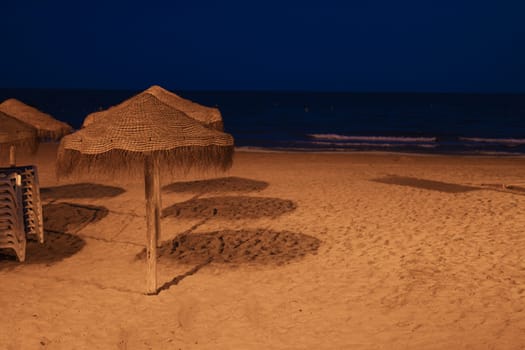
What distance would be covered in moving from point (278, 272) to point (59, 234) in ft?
12.3

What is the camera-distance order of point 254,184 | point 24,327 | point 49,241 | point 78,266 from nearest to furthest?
point 24,327
point 78,266
point 49,241
point 254,184

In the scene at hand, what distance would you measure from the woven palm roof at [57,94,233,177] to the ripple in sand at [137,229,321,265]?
1558 mm

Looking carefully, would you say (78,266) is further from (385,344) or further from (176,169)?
(385,344)

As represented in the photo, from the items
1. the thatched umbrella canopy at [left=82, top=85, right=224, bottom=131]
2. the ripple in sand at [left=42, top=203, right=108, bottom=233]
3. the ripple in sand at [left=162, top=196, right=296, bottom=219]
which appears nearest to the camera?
the thatched umbrella canopy at [left=82, top=85, right=224, bottom=131]

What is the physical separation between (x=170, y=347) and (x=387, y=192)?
7787 millimetres

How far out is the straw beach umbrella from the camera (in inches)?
192

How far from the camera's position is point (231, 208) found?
31.0ft

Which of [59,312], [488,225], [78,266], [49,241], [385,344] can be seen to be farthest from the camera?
[488,225]

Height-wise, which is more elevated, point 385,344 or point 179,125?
point 179,125

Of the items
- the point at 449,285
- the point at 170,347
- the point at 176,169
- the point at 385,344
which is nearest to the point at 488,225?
the point at 449,285

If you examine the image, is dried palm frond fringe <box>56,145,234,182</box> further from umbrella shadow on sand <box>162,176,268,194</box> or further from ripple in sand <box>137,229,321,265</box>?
umbrella shadow on sand <box>162,176,268,194</box>

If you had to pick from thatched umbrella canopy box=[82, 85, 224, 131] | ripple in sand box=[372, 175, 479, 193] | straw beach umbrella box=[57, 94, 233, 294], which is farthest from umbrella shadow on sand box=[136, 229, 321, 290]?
ripple in sand box=[372, 175, 479, 193]

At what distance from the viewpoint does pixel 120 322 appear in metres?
4.77

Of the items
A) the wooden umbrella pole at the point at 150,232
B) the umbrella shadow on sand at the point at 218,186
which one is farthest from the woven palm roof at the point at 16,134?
the umbrella shadow on sand at the point at 218,186
